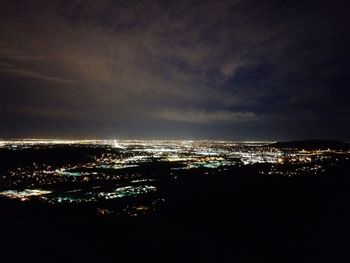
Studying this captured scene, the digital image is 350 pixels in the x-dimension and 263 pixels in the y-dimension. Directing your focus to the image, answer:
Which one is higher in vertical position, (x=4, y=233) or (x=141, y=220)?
(x=4, y=233)

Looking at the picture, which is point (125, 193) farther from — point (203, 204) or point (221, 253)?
point (221, 253)

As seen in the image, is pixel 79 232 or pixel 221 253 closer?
pixel 221 253

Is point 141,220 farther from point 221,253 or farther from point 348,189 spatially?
point 348,189

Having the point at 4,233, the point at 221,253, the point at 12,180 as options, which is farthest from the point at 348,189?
the point at 12,180

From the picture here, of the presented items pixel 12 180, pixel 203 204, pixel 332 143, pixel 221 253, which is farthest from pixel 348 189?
pixel 332 143

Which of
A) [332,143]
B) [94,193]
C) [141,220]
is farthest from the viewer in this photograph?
[332,143]

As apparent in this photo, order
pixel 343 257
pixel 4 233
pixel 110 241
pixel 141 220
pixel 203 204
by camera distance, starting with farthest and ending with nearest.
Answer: pixel 203 204 → pixel 141 220 → pixel 110 241 → pixel 343 257 → pixel 4 233
